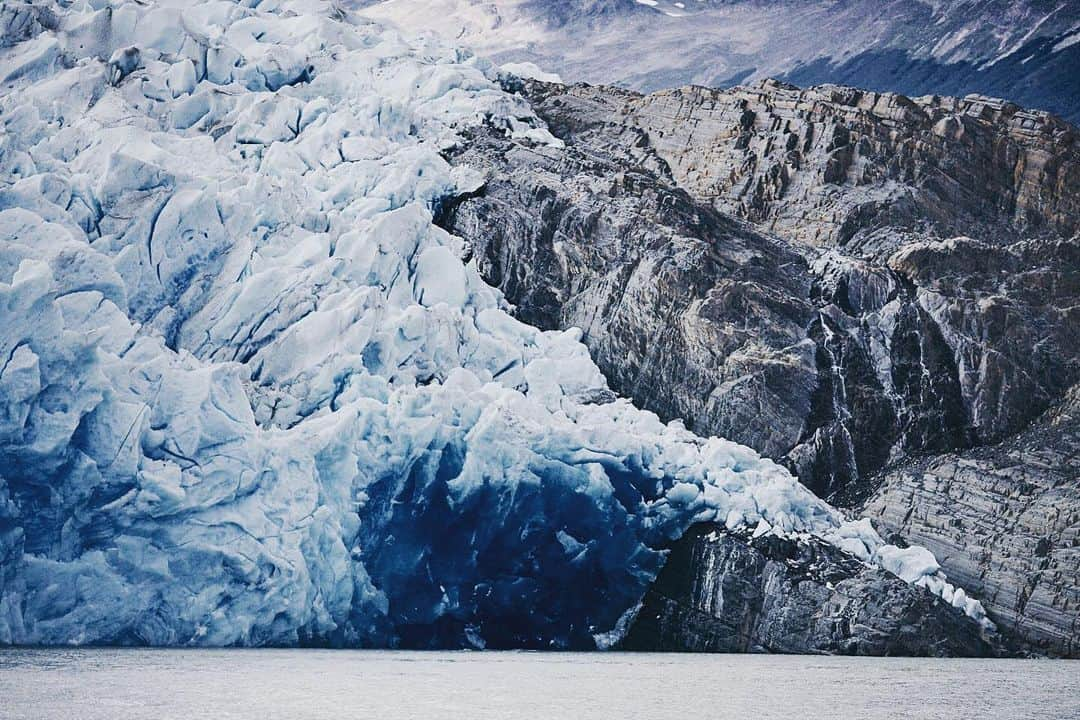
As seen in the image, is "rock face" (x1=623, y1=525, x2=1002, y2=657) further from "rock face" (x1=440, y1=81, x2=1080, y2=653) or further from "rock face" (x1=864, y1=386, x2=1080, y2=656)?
"rock face" (x1=440, y1=81, x2=1080, y2=653)

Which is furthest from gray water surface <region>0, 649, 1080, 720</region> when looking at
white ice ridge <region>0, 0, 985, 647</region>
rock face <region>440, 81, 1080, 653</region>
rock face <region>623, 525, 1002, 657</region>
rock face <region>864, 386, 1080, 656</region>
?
rock face <region>440, 81, 1080, 653</region>

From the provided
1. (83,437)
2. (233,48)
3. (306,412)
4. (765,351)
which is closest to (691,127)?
(765,351)

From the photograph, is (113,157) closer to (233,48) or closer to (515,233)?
(233,48)

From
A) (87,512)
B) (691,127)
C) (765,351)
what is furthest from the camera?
(691,127)

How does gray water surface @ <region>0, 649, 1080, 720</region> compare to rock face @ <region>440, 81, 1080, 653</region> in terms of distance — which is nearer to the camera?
gray water surface @ <region>0, 649, 1080, 720</region>

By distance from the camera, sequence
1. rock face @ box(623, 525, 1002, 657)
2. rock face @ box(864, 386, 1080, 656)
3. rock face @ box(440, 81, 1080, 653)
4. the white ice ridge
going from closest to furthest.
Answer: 1. the white ice ridge
2. rock face @ box(623, 525, 1002, 657)
3. rock face @ box(864, 386, 1080, 656)
4. rock face @ box(440, 81, 1080, 653)

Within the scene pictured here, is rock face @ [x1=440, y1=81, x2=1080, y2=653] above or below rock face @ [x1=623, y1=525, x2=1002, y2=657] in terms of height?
above

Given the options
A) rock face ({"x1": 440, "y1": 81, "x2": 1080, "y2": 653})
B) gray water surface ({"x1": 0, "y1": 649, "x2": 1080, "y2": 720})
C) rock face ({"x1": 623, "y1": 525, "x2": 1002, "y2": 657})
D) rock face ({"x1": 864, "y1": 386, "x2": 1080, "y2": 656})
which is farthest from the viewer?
rock face ({"x1": 440, "y1": 81, "x2": 1080, "y2": 653})
